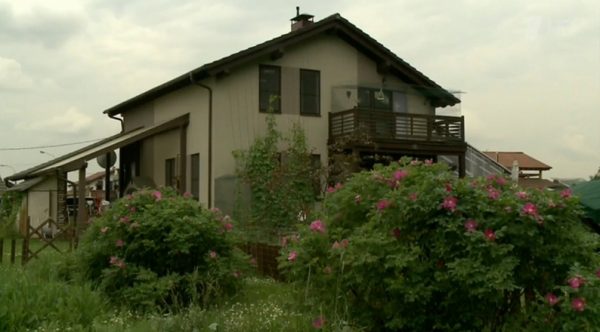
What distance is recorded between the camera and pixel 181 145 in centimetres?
2061

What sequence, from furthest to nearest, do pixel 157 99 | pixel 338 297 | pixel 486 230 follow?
1. pixel 157 99
2. pixel 338 297
3. pixel 486 230

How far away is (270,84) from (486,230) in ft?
52.3

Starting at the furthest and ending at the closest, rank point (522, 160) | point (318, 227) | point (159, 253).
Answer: point (522, 160) < point (159, 253) < point (318, 227)

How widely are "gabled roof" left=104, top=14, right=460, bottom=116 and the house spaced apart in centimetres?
3

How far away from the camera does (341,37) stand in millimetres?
22062

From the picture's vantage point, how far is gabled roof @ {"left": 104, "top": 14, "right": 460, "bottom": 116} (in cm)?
1948

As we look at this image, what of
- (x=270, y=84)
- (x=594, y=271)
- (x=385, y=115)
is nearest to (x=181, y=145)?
(x=270, y=84)

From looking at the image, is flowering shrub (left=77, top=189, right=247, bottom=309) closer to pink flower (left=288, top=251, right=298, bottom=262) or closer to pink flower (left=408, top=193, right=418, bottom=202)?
pink flower (left=288, top=251, right=298, bottom=262)

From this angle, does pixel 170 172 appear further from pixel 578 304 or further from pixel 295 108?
pixel 578 304

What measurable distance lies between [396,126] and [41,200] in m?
12.9

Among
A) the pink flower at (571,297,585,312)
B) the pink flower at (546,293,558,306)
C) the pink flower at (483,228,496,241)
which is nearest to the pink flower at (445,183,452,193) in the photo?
the pink flower at (483,228,496,241)

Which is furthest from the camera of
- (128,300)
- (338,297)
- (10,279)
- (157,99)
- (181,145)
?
Result: (157,99)

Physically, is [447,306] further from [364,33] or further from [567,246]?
[364,33]

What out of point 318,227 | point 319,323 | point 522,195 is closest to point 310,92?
point 318,227
